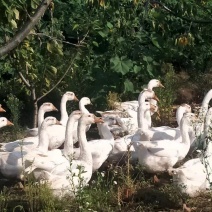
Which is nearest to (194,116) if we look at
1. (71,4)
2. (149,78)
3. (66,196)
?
(66,196)

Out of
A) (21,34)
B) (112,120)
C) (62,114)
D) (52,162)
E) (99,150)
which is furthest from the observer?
(62,114)

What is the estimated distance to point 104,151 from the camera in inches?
344

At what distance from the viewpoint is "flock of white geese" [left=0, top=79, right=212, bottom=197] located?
7.22m

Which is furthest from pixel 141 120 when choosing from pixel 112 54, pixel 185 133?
pixel 112 54

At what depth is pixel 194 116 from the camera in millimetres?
8789

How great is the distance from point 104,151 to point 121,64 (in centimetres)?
336

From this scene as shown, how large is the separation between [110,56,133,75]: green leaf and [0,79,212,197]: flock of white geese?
1.53 metres

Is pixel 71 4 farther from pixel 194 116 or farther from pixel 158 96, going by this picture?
pixel 194 116

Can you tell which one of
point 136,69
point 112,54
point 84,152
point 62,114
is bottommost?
point 84,152

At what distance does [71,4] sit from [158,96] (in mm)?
3513

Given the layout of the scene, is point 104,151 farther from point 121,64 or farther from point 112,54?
point 112,54

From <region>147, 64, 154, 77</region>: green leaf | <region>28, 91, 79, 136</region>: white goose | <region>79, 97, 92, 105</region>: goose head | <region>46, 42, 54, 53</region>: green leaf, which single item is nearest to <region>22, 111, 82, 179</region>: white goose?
<region>46, 42, 54, 53</region>: green leaf

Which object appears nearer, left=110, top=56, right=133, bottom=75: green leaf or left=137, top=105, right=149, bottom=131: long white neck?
left=137, top=105, right=149, bottom=131: long white neck

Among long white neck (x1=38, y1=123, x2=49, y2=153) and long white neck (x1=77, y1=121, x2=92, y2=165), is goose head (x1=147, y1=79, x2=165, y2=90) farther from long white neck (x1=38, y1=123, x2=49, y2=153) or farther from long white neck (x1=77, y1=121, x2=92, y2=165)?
long white neck (x1=77, y1=121, x2=92, y2=165)
